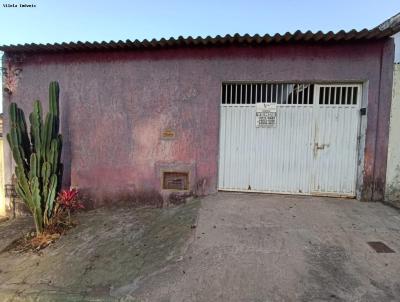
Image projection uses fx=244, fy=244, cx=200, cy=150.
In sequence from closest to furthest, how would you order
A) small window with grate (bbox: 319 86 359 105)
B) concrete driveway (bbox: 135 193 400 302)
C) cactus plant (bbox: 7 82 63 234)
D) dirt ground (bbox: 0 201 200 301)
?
concrete driveway (bbox: 135 193 400 302)
dirt ground (bbox: 0 201 200 301)
cactus plant (bbox: 7 82 63 234)
small window with grate (bbox: 319 86 359 105)

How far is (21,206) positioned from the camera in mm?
5961

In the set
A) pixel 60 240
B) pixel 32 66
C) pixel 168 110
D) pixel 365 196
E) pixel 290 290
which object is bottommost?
pixel 60 240

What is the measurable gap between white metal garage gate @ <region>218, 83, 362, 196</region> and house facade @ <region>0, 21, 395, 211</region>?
2cm

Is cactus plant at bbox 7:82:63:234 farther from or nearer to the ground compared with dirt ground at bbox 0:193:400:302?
farther from the ground

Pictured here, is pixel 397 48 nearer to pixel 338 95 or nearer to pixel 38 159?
pixel 338 95

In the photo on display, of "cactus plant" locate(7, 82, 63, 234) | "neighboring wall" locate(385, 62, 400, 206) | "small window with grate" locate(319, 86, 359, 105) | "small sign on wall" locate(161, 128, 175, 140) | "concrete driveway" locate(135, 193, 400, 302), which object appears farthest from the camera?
"small sign on wall" locate(161, 128, 175, 140)

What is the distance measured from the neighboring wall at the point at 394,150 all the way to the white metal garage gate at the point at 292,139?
603 millimetres

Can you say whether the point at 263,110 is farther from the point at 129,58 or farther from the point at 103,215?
the point at 103,215

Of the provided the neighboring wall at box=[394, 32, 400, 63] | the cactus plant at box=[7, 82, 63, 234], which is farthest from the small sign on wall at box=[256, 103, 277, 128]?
the cactus plant at box=[7, 82, 63, 234]

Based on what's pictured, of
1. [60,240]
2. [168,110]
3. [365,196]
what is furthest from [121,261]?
[365,196]

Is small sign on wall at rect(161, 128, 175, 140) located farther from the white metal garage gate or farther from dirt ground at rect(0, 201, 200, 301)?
dirt ground at rect(0, 201, 200, 301)

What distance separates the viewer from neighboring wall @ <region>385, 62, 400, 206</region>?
474 cm

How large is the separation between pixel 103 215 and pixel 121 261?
6.67 feet

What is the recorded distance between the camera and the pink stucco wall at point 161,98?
4.78 m
